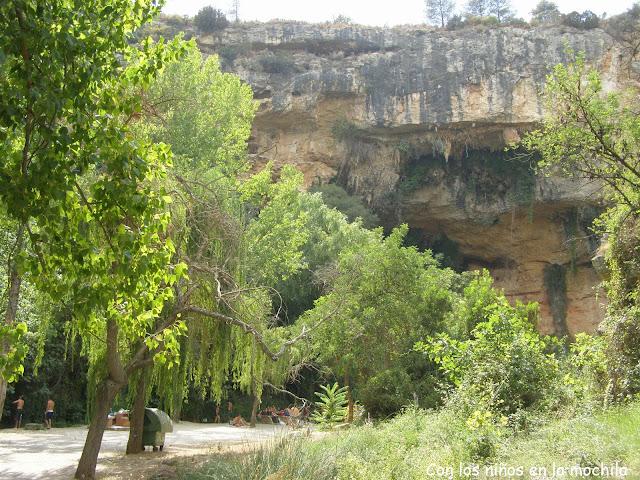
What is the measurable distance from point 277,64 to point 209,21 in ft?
16.6

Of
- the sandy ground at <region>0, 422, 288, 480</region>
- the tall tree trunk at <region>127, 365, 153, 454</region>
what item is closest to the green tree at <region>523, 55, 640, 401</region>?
the sandy ground at <region>0, 422, 288, 480</region>

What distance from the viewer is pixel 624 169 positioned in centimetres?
1141

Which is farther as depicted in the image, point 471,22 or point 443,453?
point 471,22

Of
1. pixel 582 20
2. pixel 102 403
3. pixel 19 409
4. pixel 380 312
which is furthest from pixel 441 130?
pixel 102 403

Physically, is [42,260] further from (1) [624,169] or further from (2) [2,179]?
(1) [624,169]

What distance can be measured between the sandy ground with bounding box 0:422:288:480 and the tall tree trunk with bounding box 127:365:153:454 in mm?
232

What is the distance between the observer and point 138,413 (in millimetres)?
11188

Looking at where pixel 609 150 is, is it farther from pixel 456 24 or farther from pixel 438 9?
pixel 438 9

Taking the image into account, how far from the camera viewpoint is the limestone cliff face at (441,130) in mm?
29188

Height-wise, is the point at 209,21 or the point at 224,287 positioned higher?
the point at 209,21

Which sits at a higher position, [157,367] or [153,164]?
[153,164]

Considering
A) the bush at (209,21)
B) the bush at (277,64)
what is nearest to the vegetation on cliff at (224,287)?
the bush at (277,64)

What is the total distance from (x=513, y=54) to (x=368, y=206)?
9904 millimetres

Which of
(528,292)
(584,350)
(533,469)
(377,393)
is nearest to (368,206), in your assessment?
(528,292)
